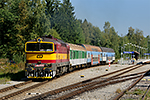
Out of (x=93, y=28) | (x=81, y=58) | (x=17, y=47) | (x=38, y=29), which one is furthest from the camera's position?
(x=93, y=28)

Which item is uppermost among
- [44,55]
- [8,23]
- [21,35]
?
[8,23]

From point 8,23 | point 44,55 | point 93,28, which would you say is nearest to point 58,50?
point 44,55

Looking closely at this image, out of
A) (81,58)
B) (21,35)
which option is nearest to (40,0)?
(21,35)

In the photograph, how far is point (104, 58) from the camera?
137 ft

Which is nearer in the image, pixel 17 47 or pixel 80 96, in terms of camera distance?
pixel 80 96

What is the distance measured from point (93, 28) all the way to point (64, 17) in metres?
40.3

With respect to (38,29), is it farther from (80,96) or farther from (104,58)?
(80,96)

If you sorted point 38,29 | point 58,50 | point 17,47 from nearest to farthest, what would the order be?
point 58,50
point 17,47
point 38,29

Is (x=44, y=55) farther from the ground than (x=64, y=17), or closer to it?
closer to it

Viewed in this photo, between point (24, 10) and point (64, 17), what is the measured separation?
123 ft

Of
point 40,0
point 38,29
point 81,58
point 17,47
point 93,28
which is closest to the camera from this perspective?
point 81,58

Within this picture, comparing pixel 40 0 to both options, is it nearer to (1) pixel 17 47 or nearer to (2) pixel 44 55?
(1) pixel 17 47

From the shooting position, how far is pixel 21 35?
1572 inches

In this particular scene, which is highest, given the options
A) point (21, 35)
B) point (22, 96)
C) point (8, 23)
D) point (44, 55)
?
point (8, 23)
